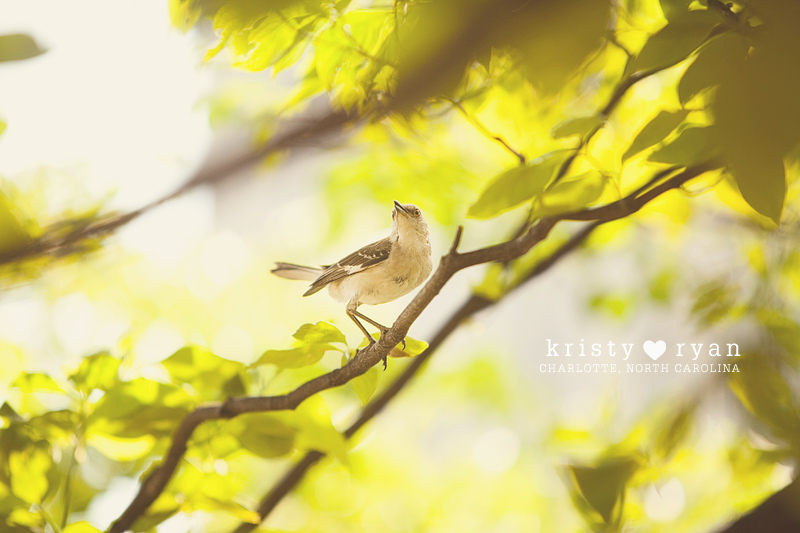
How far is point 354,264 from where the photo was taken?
0.48 meters

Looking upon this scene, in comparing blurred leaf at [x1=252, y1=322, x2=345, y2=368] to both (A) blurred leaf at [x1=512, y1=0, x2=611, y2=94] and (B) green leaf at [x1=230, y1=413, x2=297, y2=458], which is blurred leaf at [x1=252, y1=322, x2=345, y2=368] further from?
(A) blurred leaf at [x1=512, y1=0, x2=611, y2=94]

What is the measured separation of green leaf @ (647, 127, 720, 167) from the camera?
22 cm

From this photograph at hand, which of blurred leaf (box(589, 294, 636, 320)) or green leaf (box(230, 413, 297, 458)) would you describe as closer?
green leaf (box(230, 413, 297, 458))

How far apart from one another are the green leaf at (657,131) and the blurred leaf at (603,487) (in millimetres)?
202

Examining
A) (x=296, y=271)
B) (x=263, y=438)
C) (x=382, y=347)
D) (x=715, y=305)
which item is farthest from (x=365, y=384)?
(x=715, y=305)

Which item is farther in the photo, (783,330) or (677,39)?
(783,330)

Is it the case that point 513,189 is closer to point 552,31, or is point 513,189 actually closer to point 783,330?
point 552,31

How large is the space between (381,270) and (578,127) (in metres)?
0.24

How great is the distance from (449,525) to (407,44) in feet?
3.10

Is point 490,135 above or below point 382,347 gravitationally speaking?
above

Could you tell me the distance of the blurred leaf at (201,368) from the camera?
0.38 meters

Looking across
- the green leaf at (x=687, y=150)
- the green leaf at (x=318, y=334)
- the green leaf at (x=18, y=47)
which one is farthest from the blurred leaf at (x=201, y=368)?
the green leaf at (x=687, y=150)

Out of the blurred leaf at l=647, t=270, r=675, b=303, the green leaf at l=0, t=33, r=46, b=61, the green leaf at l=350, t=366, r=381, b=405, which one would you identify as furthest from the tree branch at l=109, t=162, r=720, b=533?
the blurred leaf at l=647, t=270, r=675, b=303

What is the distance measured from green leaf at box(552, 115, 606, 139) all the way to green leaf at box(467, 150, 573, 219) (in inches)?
0.8
